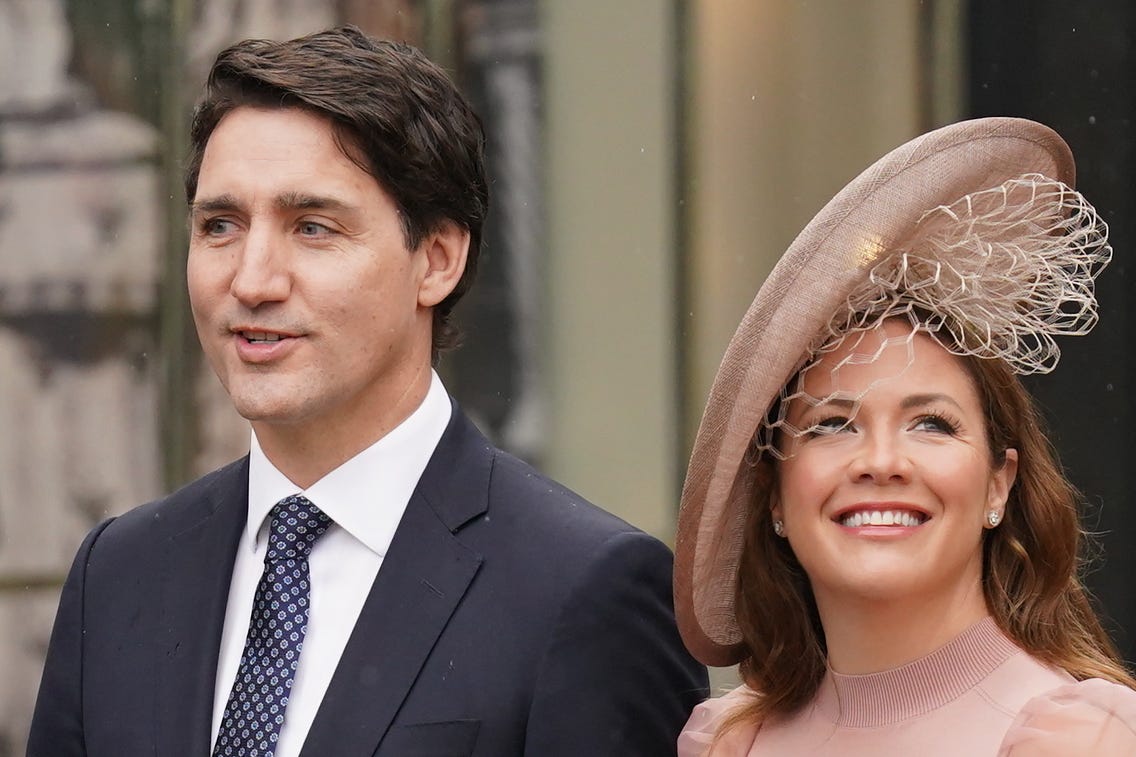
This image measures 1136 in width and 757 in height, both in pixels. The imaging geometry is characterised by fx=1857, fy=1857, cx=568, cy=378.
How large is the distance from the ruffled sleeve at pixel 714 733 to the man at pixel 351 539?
0.03 metres

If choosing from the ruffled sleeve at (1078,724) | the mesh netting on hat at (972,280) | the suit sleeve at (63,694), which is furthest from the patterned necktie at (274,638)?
the ruffled sleeve at (1078,724)

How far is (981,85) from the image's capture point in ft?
16.6

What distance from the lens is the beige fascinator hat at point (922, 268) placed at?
8.21 ft

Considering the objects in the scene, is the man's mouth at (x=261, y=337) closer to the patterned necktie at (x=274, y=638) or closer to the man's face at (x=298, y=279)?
the man's face at (x=298, y=279)

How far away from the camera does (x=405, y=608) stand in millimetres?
2748

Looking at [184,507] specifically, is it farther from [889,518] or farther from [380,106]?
[889,518]

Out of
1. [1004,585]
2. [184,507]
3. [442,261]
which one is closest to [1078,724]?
[1004,585]

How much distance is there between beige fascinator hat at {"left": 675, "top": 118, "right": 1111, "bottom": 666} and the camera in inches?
98.5

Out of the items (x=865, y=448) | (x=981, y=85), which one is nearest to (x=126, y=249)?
(x=981, y=85)

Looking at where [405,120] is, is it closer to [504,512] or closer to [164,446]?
[504,512]

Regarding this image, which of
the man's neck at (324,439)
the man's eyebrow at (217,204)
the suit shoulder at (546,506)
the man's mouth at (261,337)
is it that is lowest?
the suit shoulder at (546,506)

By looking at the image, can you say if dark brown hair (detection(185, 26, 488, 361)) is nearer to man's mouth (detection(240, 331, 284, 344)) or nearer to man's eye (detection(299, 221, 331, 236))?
man's eye (detection(299, 221, 331, 236))

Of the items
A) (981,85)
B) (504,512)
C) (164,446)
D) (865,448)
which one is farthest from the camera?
(164,446)

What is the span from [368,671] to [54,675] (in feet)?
2.11
